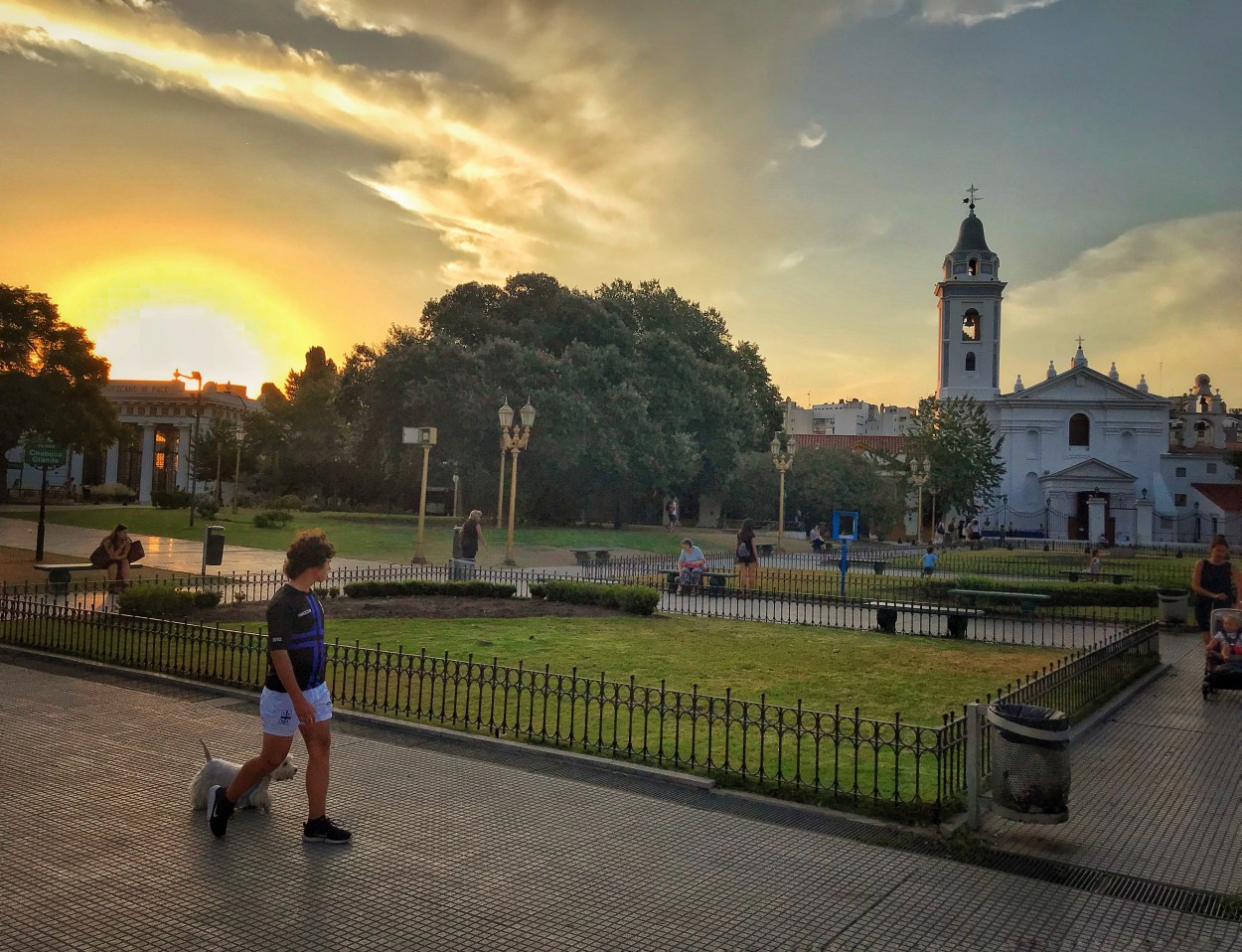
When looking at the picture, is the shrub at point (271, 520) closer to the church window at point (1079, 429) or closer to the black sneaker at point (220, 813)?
the black sneaker at point (220, 813)

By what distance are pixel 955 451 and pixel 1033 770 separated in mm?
53126

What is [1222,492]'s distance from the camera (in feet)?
213

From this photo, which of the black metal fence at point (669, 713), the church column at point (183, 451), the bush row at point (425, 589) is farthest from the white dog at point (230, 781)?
the church column at point (183, 451)

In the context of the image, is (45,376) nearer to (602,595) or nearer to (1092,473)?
(602,595)

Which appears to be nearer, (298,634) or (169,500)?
(298,634)

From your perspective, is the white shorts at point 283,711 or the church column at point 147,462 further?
the church column at point 147,462

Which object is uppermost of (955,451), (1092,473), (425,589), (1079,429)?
(1079,429)

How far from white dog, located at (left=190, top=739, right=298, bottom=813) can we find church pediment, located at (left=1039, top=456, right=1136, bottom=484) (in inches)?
2554

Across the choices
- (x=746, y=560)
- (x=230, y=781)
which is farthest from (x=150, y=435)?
(x=230, y=781)

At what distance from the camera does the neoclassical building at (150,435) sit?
265 feet

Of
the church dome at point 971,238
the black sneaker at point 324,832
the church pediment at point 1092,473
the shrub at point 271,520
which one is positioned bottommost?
the black sneaker at point 324,832

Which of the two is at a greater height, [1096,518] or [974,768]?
[1096,518]

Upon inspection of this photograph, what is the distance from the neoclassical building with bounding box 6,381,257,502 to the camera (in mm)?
80812

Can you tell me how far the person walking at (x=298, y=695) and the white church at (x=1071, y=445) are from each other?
6085 cm
